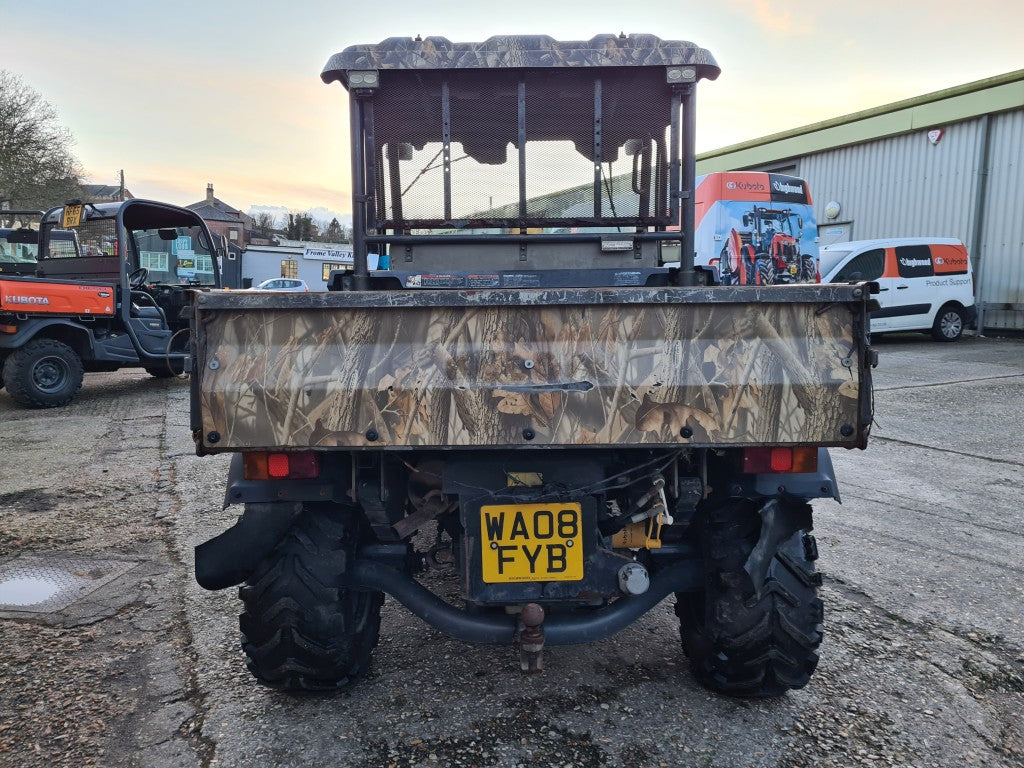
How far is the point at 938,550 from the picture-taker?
13.7 ft

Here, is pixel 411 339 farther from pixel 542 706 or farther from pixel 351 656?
pixel 542 706

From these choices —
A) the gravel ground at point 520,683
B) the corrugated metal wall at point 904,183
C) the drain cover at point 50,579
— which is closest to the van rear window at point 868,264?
the corrugated metal wall at point 904,183

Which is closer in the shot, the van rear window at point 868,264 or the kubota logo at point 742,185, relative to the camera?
the kubota logo at point 742,185

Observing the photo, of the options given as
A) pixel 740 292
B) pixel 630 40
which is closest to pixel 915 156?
pixel 630 40

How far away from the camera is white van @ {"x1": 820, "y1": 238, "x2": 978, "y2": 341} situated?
43.3 feet

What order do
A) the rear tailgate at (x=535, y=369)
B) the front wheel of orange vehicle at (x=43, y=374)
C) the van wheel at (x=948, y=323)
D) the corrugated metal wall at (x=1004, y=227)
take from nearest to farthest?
the rear tailgate at (x=535, y=369) → the front wheel of orange vehicle at (x=43, y=374) → the van wheel at (x=948, y=323) → the corrugated metal wall at (x=1004, y=227)

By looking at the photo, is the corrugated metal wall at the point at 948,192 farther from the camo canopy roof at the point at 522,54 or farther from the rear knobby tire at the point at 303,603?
the rear knobby tire at the point at 303,603

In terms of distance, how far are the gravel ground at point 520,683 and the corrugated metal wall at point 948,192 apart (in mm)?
12486

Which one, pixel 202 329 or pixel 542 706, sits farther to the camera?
pixel 542 706

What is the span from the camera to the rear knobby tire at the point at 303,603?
2523 mm

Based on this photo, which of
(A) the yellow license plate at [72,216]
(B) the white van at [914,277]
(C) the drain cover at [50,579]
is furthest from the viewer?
(B) the white van at [914,277]

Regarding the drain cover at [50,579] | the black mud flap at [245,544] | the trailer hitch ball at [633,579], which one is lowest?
the drain cover at [50,579]

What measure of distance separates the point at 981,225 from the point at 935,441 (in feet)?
36.7

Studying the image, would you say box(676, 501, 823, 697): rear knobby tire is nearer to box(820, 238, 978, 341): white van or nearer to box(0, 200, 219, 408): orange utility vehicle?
box(0, 200, 219, 408): orange utility vehicle
